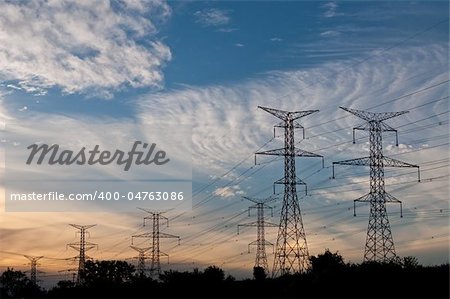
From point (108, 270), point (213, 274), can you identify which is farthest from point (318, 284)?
point (108, 270)

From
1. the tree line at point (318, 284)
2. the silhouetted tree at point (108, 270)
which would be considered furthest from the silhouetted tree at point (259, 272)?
the silhouetted tree at point (108, 270)

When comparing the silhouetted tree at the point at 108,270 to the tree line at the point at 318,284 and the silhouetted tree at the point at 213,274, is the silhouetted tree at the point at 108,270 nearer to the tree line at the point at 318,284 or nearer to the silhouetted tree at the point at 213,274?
the tree line at the point at 318,284

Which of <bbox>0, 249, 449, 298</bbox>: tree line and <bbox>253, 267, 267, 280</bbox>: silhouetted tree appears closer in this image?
<bbox>0, 249, 449, 298</bbox>: tree line

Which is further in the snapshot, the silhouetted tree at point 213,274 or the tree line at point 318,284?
the silhouetted tree at point 213,274

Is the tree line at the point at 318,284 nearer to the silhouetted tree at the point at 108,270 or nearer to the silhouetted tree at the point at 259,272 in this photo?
the silhouetted tree at the point at 259,272

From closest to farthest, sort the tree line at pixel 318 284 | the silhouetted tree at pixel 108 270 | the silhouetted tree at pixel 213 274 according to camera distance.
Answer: the tree line at pixel 318 284
the silhouetted tree at pixel 213 274
the silhouetted tree at pixel 108 270

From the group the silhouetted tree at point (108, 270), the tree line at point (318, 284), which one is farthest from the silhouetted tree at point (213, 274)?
the silhouetted tree at point (108, 270)

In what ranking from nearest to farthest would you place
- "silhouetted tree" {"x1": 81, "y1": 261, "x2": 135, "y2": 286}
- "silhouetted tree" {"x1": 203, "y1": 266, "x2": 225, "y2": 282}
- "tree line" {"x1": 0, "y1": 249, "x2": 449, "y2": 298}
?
1. "tree line" {"x1": 0, "y1": 249, "x2": 449, "y2": 298}
2. "silhouetted tree" {"x1": 203, "y1": 266, "x2": 225, "y2": 282}
3. "silhouetted tree" {"x1": 81, "y1": 261, "x2": 135, "y2": 286}

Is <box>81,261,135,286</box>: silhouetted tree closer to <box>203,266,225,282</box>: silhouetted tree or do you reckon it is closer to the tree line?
the tree line

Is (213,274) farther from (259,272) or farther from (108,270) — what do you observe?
(108,270)

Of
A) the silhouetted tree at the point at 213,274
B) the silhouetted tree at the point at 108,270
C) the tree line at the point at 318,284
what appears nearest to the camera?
the tree line at the point at 318,284

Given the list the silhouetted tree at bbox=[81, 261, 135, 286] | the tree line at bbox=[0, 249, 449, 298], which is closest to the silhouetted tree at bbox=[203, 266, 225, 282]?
the tree line at bbox=[0, 249, 449, 298]

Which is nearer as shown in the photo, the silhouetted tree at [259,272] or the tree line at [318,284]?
the tree line at [318,284]

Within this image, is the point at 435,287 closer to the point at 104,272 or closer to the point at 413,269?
the point at 413,269
